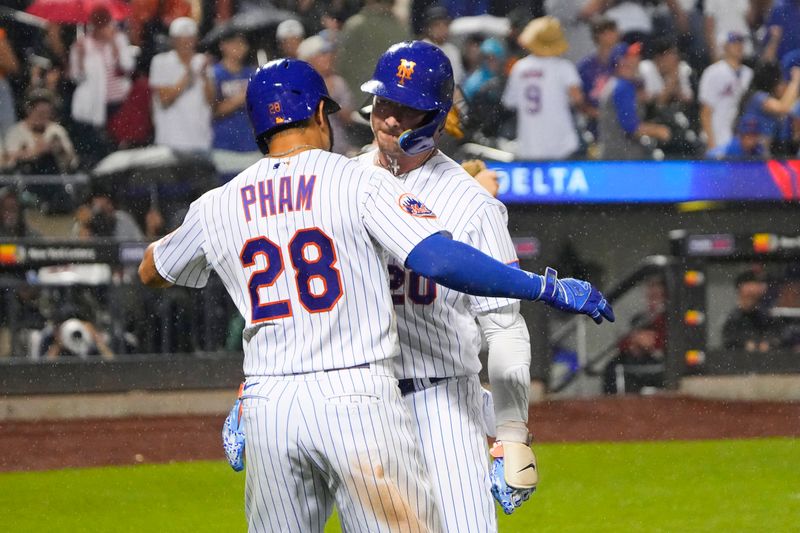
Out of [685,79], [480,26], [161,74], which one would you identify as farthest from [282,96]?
[685,79]

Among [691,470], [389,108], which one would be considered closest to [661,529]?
[691,470]

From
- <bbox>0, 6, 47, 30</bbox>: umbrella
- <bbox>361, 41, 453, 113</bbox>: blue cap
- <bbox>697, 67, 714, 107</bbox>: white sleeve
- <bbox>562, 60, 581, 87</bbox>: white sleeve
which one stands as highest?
<bbox>0, 6, 47, 30</bbox>: umbrella

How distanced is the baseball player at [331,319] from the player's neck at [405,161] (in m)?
0.51

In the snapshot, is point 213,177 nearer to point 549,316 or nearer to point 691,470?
point 549,316

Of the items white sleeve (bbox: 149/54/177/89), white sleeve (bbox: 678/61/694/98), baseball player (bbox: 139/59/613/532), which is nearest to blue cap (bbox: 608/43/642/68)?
white sleeve (bbox: 678/61/694/98)

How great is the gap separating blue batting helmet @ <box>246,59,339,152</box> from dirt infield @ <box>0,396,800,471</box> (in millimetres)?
5846

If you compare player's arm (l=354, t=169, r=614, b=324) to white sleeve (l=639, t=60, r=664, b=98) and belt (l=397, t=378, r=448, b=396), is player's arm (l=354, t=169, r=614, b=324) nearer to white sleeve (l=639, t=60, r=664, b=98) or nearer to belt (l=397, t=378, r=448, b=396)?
belt (l=397, t=378, r=448, b=396)

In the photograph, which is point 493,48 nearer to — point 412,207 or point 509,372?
point 509,372

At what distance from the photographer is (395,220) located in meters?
3.00

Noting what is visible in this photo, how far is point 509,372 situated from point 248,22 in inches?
353

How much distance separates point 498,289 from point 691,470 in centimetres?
537

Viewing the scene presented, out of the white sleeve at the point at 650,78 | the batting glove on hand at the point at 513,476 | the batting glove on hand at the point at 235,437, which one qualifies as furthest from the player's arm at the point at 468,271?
the white sleeve at the point at 650,78

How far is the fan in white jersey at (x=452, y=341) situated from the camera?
11.3ft

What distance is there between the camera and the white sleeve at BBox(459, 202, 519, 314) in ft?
11.2
